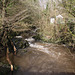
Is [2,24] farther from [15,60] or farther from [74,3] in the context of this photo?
[74,3]

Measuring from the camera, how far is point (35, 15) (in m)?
15.6

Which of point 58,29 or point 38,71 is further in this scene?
point 58,29

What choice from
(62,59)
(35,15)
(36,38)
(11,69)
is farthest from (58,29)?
(11,69)

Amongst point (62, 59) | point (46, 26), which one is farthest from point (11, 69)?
point (46, 26)

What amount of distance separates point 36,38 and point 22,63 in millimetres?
6879

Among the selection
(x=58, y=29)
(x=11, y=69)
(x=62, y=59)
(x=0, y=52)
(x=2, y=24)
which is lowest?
(x=62, y=59)

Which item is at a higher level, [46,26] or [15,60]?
[46,26]

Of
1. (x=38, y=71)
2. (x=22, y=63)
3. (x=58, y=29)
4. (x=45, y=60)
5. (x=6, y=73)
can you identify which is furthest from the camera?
(x=58, y=29)

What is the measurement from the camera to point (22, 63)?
597 centimetres

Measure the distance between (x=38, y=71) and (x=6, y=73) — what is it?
2070 mm

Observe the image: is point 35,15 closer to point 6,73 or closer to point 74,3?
point 74,3

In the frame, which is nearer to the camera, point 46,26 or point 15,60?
point 15,60

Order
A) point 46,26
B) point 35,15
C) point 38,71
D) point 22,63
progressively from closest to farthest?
1. point 38,71
2. point 22,63
3. point 46,26
4. point 35,15

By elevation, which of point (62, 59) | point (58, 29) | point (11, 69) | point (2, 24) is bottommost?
point (62, 59)
